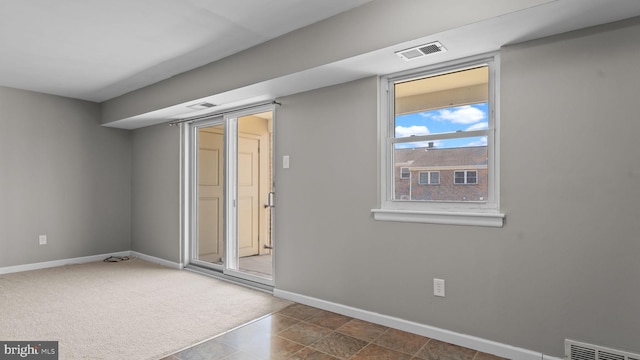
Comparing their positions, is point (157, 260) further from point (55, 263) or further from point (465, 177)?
point (465, 177)

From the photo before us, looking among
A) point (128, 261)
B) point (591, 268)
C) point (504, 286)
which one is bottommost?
point (128, 261)

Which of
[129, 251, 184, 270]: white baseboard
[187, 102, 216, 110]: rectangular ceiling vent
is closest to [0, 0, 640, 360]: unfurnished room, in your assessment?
[187, 102, 216, 110]: rectangular ceiling vent

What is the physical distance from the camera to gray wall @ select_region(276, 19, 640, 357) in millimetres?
1972

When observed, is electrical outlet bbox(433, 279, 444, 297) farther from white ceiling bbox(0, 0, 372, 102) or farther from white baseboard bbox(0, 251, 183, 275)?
white baseboard bbox(0, 251, 183, 275)

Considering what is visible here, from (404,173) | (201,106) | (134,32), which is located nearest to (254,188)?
(201,106)

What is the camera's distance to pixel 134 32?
9.46ft

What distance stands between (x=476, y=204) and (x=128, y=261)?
494 cm

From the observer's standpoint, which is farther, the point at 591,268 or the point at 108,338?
the point at 108,338

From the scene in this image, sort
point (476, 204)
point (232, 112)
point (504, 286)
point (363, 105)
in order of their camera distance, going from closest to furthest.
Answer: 1. point (504, 286)
2. point (476, 204)
3. point (363, 105)
4. point (232, 112)

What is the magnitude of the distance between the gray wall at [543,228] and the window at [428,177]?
35 cm

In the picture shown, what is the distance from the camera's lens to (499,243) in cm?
234

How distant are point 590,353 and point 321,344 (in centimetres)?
166

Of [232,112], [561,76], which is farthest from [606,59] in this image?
[232,112]

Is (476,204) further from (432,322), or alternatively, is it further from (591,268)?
(432,322)
